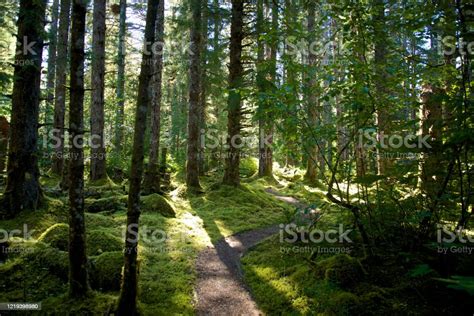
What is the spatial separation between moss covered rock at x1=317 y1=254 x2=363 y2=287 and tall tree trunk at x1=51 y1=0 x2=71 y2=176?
10.3 m

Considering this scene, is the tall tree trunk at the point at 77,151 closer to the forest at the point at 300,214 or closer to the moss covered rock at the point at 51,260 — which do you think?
the forest at the point at 300,214

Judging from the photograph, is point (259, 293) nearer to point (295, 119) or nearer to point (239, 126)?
point (295, 119)

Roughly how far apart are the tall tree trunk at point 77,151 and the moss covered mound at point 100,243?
167 centimetres

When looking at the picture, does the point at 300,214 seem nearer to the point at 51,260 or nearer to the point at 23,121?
the point at 51,260

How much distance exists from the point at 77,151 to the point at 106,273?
7.09 ft

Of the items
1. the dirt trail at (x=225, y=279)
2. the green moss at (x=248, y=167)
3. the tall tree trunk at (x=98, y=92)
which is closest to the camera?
the dirt trail at (x=225, y=279)

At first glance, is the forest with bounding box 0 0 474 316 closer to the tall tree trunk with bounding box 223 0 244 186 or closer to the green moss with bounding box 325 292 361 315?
the green moss with bounding box 325 292 361 315

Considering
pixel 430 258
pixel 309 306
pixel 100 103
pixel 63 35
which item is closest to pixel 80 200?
pixel 309 306

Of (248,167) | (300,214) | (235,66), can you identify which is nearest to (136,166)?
(300,214)

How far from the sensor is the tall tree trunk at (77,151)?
13.5 ft

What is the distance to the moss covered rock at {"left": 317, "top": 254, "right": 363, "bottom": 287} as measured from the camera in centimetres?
502

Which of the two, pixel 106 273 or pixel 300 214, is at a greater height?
pixel 300 214

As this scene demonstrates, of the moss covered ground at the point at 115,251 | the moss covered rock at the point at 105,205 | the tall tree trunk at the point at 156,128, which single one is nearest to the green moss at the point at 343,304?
the moss covered ground at the point at 115,251

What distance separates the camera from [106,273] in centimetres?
518
